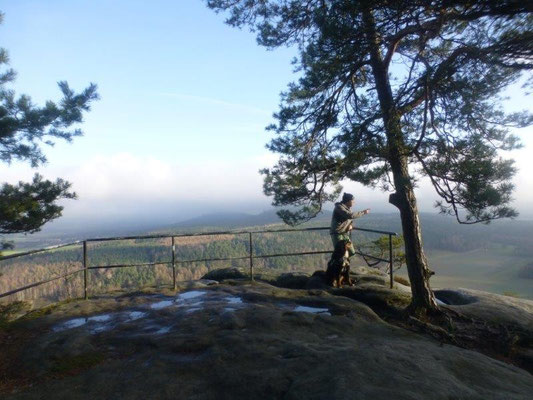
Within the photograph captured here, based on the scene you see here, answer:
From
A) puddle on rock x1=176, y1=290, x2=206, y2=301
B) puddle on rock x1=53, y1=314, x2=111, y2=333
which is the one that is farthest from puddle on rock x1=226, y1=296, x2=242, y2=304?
puddle on rock x1=53, y1=314, x2=111, y2=333

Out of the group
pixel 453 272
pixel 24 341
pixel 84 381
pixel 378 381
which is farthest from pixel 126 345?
pixel 453 272

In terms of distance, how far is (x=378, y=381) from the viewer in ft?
10.8

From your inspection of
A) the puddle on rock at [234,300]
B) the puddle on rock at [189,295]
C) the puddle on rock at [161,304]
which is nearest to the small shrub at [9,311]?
the puddle on rock at [161,304]

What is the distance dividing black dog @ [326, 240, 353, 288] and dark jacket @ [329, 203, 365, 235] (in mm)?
300

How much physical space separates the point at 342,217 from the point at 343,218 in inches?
1.2

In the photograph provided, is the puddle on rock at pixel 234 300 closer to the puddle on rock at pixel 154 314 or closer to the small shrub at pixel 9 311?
the puddle on rock at pixel 154 314

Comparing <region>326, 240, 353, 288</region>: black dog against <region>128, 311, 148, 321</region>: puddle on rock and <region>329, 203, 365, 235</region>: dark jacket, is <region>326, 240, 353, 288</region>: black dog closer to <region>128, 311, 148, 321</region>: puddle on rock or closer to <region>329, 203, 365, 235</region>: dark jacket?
<region>329, 203, 365, 235</region>: dark jacket

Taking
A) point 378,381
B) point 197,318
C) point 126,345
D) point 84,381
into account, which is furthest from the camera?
point 197,318

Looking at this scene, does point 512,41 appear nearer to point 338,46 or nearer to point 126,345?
point 338,46

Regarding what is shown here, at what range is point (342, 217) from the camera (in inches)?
298

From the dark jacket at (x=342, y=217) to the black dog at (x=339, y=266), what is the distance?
0.30 m

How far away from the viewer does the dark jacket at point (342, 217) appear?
24.7ft

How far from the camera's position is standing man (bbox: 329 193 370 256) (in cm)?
755

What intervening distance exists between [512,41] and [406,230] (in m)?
3.41
